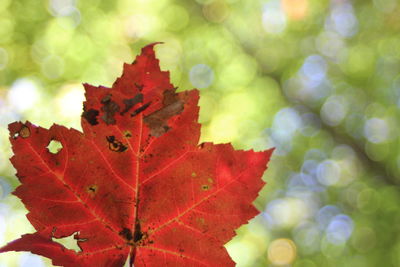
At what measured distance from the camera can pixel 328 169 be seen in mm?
6023

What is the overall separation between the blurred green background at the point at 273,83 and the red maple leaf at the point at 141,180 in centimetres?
458

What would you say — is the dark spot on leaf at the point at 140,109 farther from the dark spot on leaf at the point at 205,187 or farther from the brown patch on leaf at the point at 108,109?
the dark spot on leaf at the point at 205,187

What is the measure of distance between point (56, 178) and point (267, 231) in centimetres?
558

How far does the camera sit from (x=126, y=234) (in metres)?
0.73

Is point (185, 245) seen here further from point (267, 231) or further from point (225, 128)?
point (267, 231)

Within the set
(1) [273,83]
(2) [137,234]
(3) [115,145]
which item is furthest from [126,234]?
(1) [273,83]

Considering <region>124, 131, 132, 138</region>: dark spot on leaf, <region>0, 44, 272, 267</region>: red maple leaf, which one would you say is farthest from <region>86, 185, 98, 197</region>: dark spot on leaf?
<region>124, 131, 132, 138</region>: dark spot on leaf

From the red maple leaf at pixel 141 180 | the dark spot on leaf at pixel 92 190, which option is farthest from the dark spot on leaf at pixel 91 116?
the dark spot on leaf at pixel 92 190

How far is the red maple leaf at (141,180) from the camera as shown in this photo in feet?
2.22

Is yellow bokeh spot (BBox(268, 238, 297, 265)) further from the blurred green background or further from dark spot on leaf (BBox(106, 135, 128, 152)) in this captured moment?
dark spot on leaf (BBox(106, 135, 128, 152))

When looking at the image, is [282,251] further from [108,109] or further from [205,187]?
[108,109]

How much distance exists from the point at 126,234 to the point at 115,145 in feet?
0.57

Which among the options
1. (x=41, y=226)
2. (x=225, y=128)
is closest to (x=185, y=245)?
(x=41, y=226)

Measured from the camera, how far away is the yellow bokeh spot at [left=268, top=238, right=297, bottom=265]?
19.0 ft
